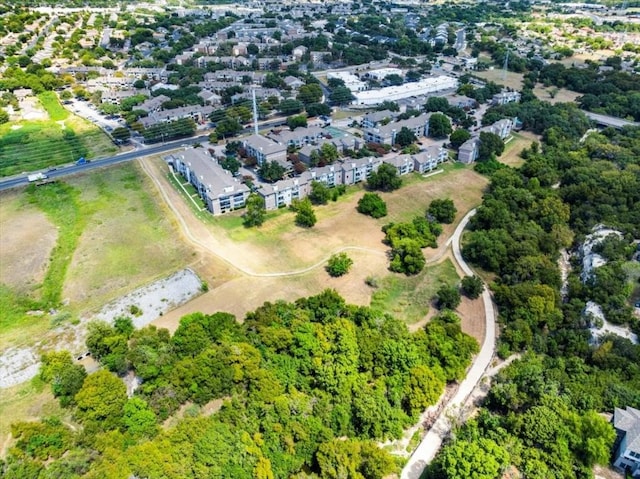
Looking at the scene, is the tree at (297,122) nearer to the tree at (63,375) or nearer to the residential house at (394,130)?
the residential house at (394,130)

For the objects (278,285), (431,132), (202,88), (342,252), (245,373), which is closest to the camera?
(245,373)

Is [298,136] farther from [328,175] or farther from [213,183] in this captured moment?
[213,183]

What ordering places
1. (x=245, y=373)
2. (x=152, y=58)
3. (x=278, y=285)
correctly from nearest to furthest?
1. (x=245, y=373)
2. (x=278, y=285)
3. (x=152, y=58)

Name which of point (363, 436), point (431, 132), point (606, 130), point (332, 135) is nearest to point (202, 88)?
point (332, 135)

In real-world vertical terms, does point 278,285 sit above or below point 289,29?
below

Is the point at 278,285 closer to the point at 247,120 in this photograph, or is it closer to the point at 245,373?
the point at 245,373

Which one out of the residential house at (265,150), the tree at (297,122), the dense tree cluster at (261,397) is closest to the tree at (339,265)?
the dense tree cluster at (261,397)
